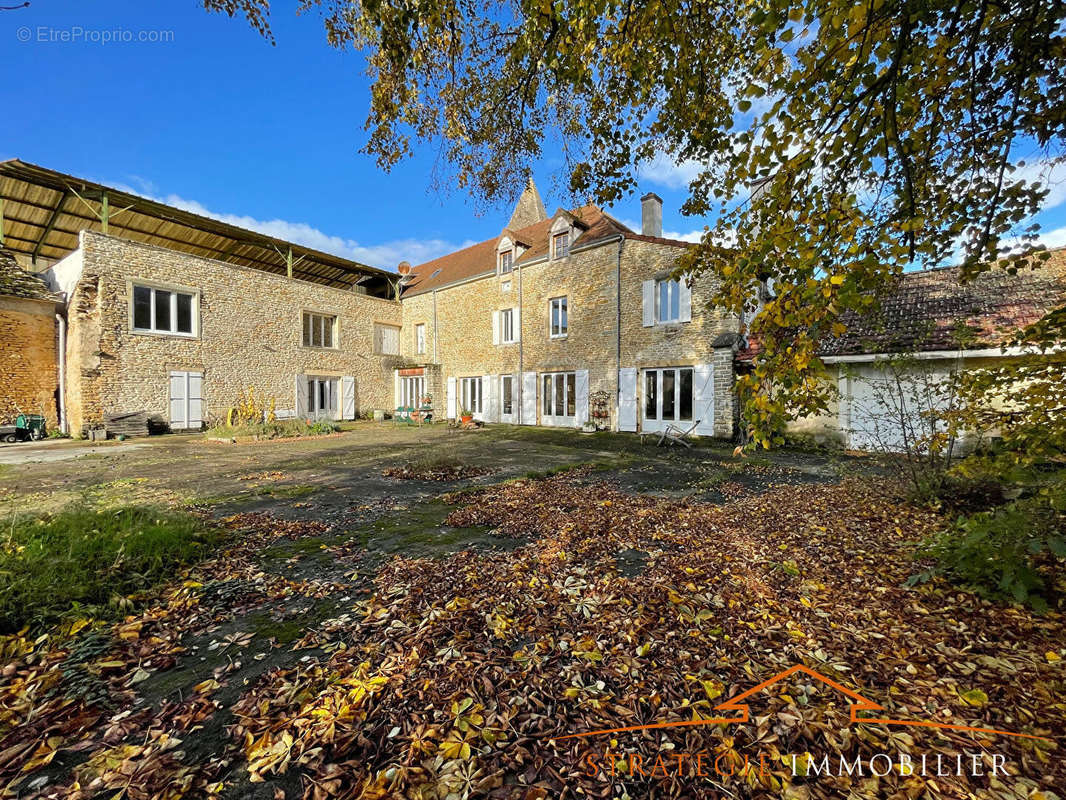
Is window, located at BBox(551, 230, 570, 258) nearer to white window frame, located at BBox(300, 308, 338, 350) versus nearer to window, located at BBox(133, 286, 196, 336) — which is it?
white window frame, located at BBox(300, 308, 338, 350)

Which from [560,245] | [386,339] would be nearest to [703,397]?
[560,245]

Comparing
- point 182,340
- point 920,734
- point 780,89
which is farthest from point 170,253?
point 920,734

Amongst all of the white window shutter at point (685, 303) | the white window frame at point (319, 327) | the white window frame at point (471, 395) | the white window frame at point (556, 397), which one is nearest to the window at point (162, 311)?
the white window frame at point (319, 327)

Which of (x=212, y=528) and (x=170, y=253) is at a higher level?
(x=170, y=253)

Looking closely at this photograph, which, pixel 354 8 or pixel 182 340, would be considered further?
pixel 182 340

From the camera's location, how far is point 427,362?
20.4m

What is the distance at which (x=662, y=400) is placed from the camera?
518 inches

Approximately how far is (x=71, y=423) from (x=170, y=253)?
20.0 feet

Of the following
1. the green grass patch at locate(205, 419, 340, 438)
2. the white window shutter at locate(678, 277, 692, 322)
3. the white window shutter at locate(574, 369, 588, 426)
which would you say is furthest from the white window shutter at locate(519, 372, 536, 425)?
the green grass patch at locate(205, 419, 340, 438)

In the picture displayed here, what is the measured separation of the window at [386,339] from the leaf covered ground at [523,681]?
1822cm

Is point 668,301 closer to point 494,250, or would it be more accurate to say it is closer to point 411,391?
point 494,250

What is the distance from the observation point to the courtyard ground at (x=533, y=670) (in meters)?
1.52

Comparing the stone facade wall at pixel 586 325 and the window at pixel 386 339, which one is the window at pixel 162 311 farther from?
the stone facade wall at pixel 586 325

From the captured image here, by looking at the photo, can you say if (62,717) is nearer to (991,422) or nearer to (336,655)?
(336,655)
